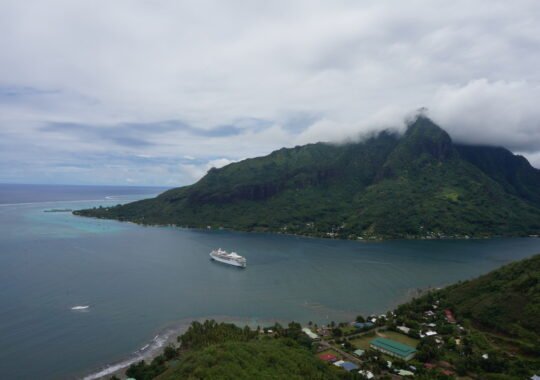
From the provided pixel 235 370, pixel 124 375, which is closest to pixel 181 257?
pixel 124 375

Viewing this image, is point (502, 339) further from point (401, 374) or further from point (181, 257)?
point (181, 257)

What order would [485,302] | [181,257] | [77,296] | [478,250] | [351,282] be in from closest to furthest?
[485,302]
[77,296]
[351,282]
[181,257]
[478,250]

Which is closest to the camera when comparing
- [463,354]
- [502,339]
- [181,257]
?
[463,354]

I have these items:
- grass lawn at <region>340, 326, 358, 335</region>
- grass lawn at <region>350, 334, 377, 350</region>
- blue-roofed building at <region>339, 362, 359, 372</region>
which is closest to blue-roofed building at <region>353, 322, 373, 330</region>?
grass lawn at <region>340, 326, 358, 335</region>

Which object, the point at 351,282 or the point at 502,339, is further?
the point at 351,282

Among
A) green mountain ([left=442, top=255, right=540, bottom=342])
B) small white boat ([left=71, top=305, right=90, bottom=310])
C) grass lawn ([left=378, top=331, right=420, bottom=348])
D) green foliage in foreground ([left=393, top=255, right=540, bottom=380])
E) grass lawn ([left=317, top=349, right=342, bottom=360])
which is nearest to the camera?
green foliage in foreground ([left=393, top=255, right=540, bottom=380])

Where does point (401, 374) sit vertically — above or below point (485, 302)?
below

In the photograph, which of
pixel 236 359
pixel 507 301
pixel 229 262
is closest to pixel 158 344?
pixel 236 359

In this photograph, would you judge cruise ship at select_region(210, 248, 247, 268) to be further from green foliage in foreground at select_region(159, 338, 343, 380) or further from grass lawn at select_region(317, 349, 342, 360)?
green foliage in foreground at select_region(159, 338, 343, 380)
